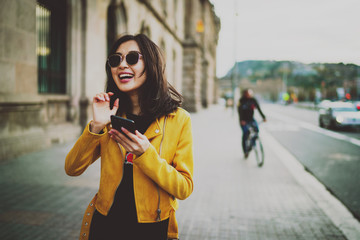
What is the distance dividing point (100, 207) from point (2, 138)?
566 centimetres

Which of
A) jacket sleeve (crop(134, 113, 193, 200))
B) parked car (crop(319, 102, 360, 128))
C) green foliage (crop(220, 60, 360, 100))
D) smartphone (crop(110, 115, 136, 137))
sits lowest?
parked car (crop(319, 102, 360, 128))

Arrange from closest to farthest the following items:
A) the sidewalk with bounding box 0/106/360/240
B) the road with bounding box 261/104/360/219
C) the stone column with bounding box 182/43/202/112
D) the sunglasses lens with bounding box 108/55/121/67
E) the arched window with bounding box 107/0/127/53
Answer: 1. the sunglasses lens with bounding box 108/55/121/67
2. the sidewalk with bounding box 0/106/360/240
3. the road with bounding box 261/104/360/219
4. the arched window with bounding box 107/0/127/53
5. the stone column with bounding box 182/43/202/112

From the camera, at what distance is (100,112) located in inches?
62.4

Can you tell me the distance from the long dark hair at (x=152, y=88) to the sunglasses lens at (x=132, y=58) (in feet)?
0.13

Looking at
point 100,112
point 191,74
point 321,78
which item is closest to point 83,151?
point 100,112

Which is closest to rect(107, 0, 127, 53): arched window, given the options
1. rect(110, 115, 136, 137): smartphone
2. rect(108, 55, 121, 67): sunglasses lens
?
rect(108, 55, 121, 67): sunglasses lens

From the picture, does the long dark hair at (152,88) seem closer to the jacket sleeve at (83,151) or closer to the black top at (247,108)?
the jacket sleeve at (83,151)

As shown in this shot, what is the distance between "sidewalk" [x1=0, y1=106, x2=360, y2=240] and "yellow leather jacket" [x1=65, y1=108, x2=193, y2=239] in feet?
6.46

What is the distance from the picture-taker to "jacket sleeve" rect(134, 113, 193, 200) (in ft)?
4.71

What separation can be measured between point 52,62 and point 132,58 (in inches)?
330

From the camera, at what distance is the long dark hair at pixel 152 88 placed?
65.0 inches

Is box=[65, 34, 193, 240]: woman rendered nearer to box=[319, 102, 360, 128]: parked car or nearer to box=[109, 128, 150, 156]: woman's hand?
box=[109, 128, 150, 156]: woman's hand

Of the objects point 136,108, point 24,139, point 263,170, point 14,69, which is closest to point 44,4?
point 14,69

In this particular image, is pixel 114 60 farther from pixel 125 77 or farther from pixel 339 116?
pixel 339 116
